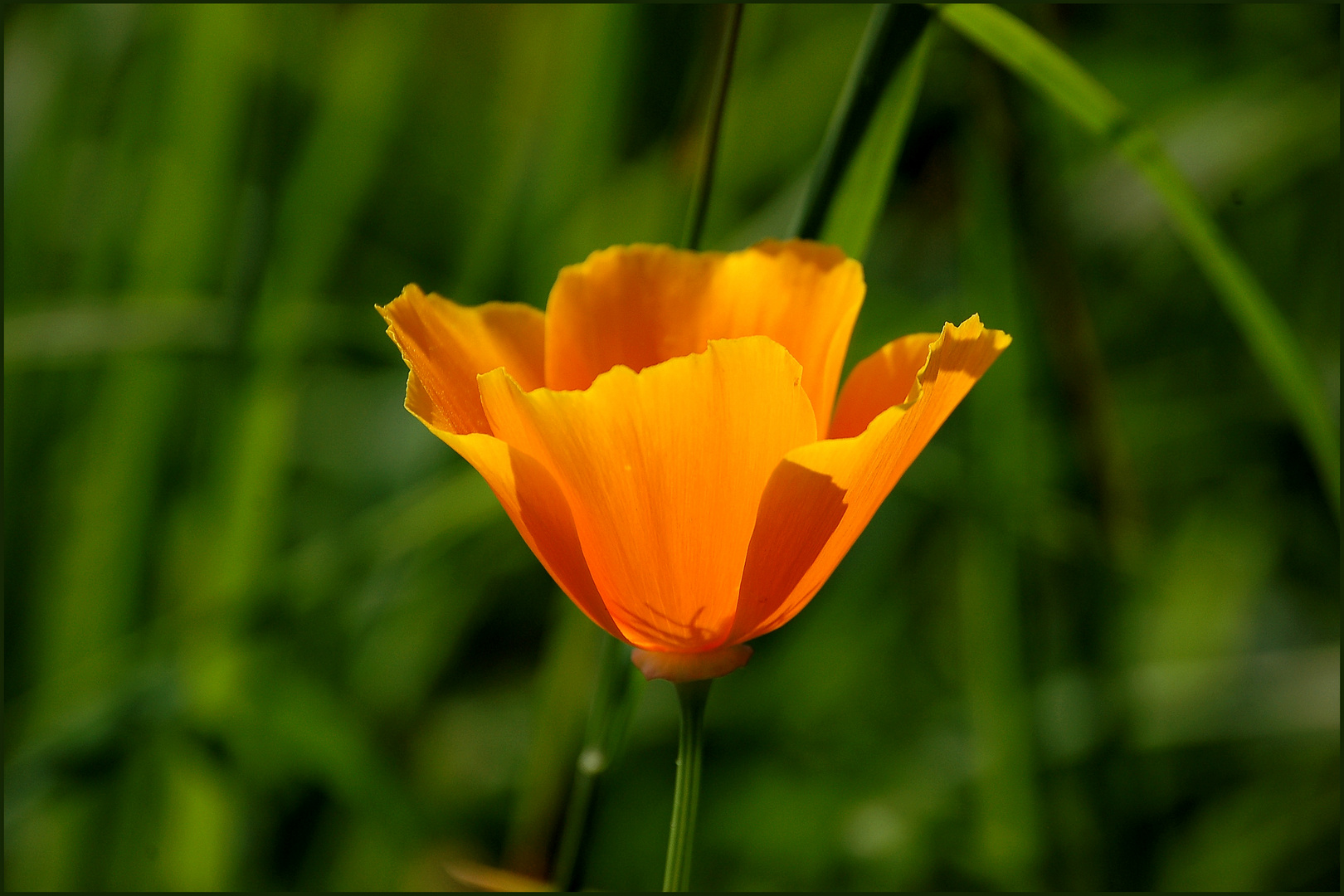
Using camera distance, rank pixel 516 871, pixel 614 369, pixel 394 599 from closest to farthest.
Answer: pixel 614 369, pixel 516 871, pixel 394 599

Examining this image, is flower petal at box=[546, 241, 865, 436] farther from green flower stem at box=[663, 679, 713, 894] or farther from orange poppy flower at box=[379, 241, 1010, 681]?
green flower stem at box=[663, 679, 713, 894]

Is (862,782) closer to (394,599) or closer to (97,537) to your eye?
(394,599)

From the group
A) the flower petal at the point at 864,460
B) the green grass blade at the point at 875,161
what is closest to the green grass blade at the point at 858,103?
the green grass blade at the point at 875,161

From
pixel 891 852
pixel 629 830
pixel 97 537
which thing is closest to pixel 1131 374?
pixel 891 852

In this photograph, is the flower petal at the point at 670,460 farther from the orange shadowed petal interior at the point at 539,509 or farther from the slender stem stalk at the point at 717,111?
the slender stem stalk at the point at 717,111

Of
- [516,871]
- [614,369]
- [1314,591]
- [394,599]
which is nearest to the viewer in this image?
[614,369]

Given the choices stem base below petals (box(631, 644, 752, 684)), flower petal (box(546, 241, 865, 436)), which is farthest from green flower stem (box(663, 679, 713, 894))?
flower petal (box(546, 241, 865, 436))

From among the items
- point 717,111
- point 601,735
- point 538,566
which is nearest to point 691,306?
point 717,111

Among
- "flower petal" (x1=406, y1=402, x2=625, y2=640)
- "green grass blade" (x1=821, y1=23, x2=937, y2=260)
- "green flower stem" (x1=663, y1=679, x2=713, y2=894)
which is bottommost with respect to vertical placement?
"green flower stem" (x1=663, y1=679, x2=713, y2=894)
